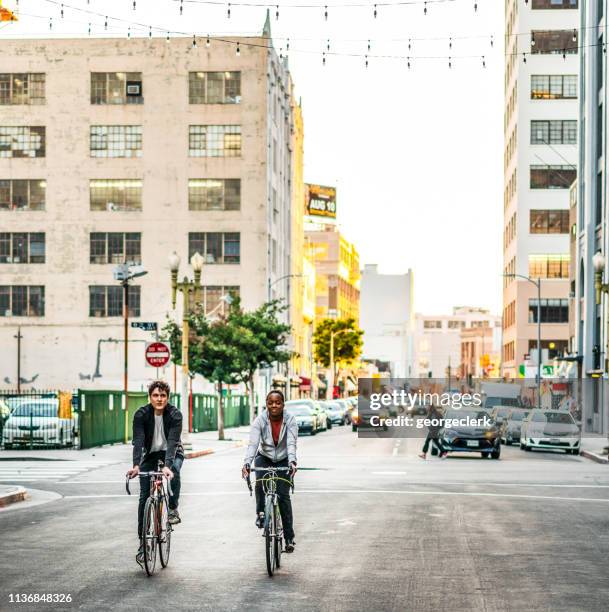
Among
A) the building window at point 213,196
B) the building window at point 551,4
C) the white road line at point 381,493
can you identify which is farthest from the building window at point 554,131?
the white road line at point 381,493

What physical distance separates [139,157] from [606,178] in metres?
33.2

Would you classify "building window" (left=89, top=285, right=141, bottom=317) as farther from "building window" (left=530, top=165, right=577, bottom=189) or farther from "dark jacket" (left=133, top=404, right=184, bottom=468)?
"dark jacket" (left=133, top=404, right=184, bottom=468)

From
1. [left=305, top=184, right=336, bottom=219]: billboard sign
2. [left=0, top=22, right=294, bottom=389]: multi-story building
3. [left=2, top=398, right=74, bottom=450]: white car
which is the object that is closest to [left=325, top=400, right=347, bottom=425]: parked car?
[left=0, top=22, right=294, bottom=389]: multi-story building

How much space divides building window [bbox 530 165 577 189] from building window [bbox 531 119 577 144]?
7.98ft

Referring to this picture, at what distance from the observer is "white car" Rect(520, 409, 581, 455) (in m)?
44.4

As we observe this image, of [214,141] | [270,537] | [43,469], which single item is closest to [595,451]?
[43,469]

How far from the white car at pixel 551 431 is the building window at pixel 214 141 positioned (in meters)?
41.9

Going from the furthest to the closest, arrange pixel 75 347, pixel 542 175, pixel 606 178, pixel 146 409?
pixel 542 175 → pixel 75 347 → pixel 606 178 → pixel 146 409

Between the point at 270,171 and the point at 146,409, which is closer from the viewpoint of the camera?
the point at 146,409

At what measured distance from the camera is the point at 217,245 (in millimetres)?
82250

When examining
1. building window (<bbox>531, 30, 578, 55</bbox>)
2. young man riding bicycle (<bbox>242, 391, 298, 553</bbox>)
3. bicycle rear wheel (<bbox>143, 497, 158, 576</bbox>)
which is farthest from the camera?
building window (<bbox>531, 30, 578, 55</bbox>)

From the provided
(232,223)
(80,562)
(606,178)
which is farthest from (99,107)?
(80,562)

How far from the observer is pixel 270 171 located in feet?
Answer: 282

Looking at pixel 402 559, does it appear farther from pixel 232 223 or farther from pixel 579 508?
pixel 232 223
